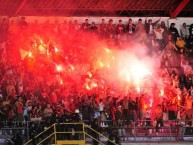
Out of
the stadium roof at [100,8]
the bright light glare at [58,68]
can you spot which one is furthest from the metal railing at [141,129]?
the stadium roof at [100,8]

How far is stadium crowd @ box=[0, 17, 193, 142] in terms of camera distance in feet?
81.7

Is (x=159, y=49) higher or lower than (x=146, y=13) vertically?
lower

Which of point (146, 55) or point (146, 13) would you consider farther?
point (146, 13)

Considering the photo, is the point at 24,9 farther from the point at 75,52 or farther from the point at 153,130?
the point at 153,130

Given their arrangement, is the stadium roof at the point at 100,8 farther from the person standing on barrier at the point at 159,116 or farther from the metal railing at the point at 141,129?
the metal railing at the point at 141,129

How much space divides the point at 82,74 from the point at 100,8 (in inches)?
175

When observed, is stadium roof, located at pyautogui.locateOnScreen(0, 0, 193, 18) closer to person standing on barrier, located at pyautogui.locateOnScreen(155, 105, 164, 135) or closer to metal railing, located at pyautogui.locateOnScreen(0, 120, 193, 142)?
person standing on barrier, located at pyautogui.locateOnScreen(155, 105, 164, 135)

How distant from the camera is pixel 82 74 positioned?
94.9 ft

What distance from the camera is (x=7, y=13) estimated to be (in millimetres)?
29750

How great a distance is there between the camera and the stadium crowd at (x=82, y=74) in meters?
24.9

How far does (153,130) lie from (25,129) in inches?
220

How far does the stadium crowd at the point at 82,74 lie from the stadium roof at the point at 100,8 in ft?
3.04

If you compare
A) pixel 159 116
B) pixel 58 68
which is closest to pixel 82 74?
pixel 58 68

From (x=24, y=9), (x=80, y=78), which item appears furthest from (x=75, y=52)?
(x=24, y=9)
